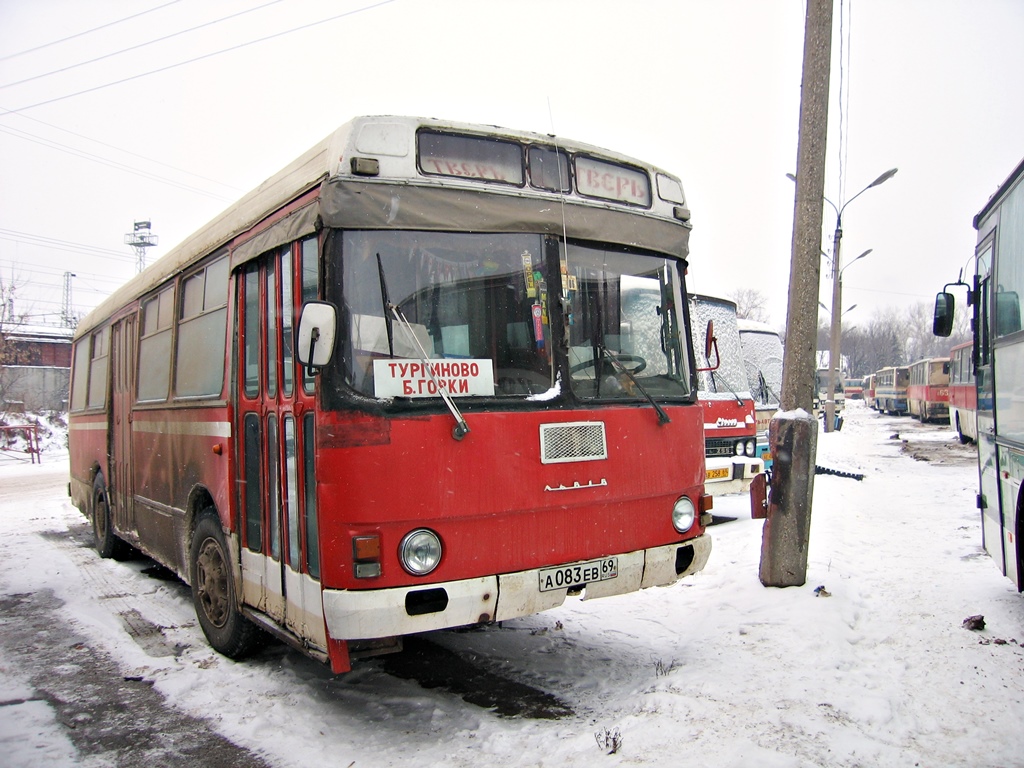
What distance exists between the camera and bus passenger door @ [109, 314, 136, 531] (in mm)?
8273

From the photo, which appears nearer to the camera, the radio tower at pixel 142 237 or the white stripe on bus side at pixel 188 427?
the white stripe on bus side at pixel 188 427

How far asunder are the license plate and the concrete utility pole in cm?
224

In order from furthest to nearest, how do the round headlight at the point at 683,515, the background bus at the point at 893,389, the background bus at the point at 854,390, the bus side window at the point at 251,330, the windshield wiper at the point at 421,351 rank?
the background bus at the point at 854,390, the background bus at the point at 893,389, the bus side window at the point at 251,330, the round headlight at the point at 683,515, the windshield wiper at the point at 421,351

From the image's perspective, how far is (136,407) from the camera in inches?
314

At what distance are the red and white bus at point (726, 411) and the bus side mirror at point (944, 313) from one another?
314cm

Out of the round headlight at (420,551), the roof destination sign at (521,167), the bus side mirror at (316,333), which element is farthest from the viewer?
the roof destination sign at (521,167)

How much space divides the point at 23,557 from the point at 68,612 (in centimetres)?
313

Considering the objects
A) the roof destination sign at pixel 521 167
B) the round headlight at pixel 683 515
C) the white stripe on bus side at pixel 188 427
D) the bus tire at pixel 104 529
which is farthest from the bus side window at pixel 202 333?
the bus tire at pixel 104 529

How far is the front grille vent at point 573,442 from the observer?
4.41 meters

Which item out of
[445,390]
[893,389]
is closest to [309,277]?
[445,390]

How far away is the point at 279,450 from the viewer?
4711 millimetres

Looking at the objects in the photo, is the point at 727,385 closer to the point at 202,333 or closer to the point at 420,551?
the point at 202,333

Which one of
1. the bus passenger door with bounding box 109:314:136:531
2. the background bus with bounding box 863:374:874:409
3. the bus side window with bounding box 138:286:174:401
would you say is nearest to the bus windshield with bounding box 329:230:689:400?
the bus side window with bounding box 138:286:174:401

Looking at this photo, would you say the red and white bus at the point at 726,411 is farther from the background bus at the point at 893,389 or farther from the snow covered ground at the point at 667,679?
the background bus at the point at 893,389
